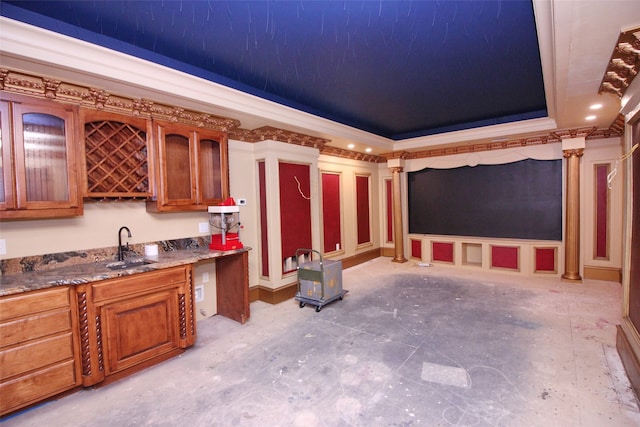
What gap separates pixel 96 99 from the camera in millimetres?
2580

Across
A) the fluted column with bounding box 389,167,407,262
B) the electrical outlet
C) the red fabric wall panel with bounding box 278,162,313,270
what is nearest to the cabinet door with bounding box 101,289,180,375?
the electrical outlet

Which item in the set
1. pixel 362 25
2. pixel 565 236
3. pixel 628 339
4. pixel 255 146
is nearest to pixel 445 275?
pixel 565 236

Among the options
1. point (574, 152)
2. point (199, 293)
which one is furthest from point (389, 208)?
point (199, 293)

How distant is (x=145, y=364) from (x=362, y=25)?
3301 mm

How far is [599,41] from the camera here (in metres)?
1.97

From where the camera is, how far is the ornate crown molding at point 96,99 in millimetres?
2207

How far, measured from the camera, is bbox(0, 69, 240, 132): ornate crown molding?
221 centimetres

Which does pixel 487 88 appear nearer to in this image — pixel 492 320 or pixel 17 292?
pixel 492 320

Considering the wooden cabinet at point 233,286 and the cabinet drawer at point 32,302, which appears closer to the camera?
the cabinet drawer at point 32,302

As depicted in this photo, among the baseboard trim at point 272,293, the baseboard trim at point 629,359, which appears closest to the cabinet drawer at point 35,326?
the baseboard trim at point 272,293

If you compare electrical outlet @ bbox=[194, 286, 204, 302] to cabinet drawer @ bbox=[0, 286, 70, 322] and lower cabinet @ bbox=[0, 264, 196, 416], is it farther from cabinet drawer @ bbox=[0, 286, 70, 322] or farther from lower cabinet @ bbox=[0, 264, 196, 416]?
cabinet drawer @ bbox=[0, 286, 70, 322]

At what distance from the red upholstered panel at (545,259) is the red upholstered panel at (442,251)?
4.67 feet

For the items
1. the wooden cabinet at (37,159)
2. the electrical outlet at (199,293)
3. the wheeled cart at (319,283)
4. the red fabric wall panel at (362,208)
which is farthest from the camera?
the red fabric wall panel at (362,208)

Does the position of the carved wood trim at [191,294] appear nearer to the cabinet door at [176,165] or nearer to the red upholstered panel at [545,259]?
the cabinet door at [176,165]
